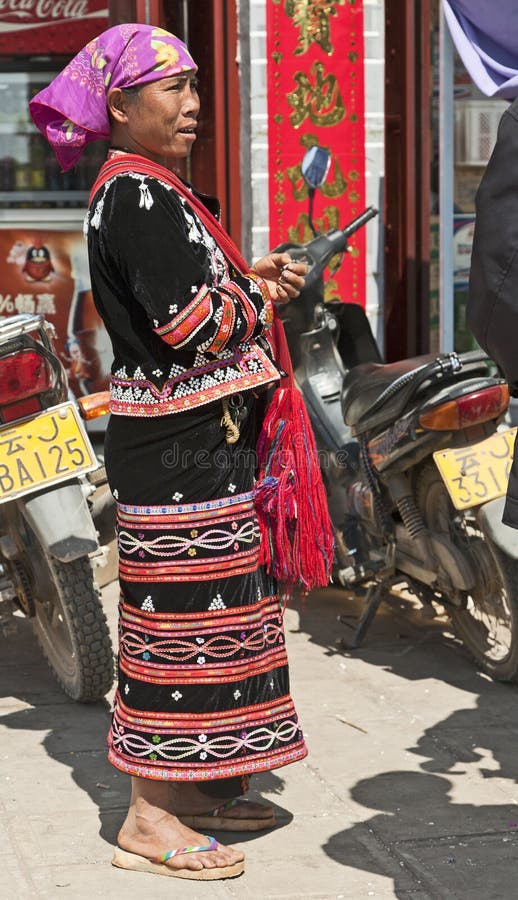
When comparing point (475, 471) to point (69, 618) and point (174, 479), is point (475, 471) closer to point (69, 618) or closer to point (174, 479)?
point (69, 618)

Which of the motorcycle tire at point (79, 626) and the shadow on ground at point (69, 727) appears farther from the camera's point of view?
the motorcycle tire at point (79, 626)

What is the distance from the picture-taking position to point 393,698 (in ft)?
15.8

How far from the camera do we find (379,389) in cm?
515

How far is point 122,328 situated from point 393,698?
1.94 meters

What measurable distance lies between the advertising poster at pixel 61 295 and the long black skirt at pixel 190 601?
4440 millimetres

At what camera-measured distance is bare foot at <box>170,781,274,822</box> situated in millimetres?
3764

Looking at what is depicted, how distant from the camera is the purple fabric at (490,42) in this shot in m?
2.88

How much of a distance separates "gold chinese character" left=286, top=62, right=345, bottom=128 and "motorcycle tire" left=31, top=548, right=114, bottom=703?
301cm

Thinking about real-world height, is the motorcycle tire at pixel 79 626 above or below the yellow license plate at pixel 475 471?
below

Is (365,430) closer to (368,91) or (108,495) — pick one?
(108,495)

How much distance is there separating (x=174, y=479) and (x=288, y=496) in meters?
0.33

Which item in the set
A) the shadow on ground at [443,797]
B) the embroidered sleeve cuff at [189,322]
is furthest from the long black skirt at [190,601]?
the shadow on ground at [443,797]

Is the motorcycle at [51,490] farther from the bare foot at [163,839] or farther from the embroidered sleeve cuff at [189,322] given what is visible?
the embroidered sleeve cuff at [189,322]

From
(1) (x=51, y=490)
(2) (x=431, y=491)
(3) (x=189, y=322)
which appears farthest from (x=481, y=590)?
(3) (x=189, y=322)
